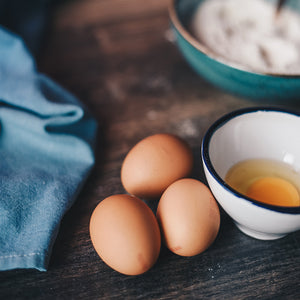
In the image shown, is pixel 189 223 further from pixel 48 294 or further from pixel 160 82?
pixel 160 82

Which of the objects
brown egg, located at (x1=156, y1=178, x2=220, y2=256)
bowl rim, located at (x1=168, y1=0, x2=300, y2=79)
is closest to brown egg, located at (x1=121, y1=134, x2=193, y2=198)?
brown egg, located at (x1=156, y1=178, x2=220, y2=256)

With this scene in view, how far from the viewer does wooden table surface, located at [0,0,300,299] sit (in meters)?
0.49

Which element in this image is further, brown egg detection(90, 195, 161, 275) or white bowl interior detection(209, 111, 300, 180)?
white bowl interior detection(209, 111, 300, 180)

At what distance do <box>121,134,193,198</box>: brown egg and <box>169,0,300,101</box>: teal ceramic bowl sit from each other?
0.67ft

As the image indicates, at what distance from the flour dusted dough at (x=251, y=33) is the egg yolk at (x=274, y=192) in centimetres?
27

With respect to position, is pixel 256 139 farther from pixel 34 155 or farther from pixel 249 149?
pixel 34 155

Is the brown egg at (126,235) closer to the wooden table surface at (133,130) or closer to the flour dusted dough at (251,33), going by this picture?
Answer: the wooden table surface at (133,130)

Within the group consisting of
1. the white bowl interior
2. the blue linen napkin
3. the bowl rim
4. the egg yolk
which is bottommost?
the blue linen napkin

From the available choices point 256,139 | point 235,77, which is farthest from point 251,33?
point 256,139

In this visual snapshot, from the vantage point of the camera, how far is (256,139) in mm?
604

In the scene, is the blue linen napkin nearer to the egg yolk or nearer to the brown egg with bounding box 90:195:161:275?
the brown egg with bounding box 90:195:161:275

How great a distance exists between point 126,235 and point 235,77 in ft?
1.31

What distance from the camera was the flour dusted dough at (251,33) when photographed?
76 centimetres

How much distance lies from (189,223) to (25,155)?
357 mm
